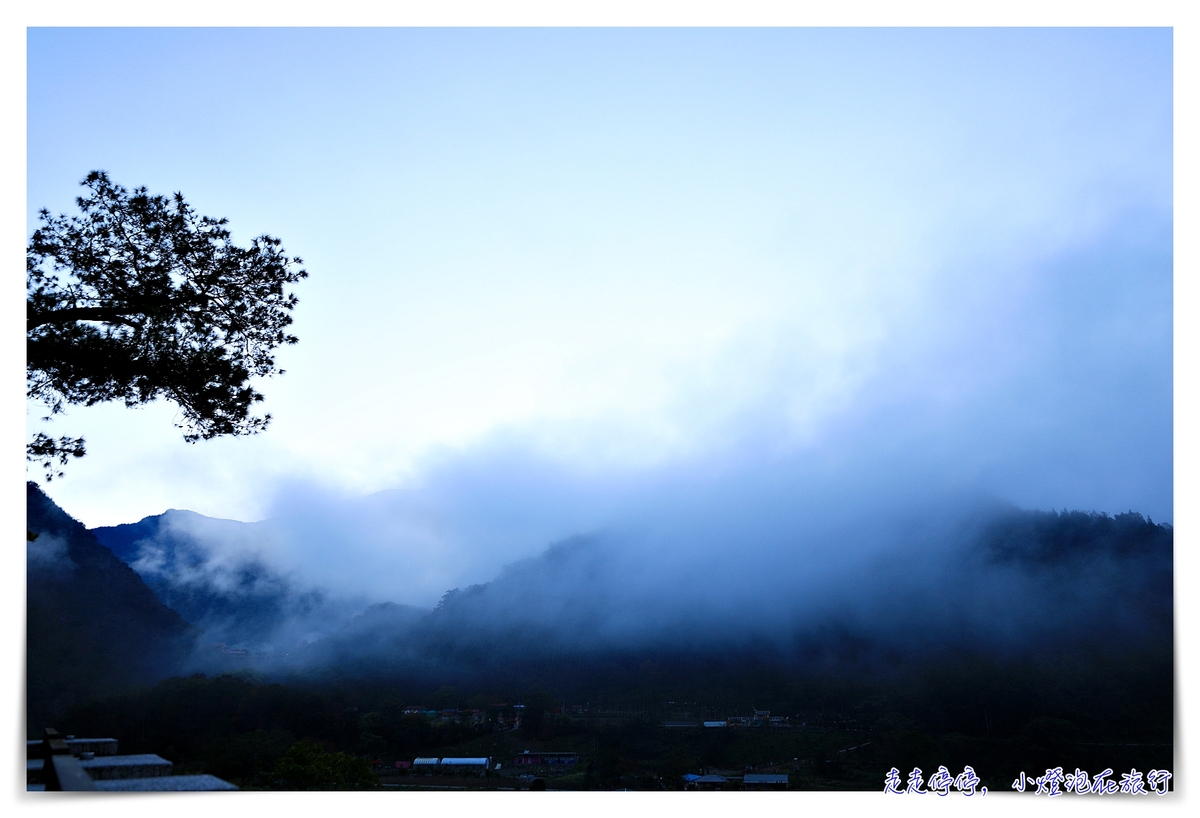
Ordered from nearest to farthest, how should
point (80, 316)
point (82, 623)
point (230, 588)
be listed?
1. point (80, 316)
2. point (82, 623)
3. point (230, 588)

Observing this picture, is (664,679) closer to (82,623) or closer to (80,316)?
(82,623)

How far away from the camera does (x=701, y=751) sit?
259 inches

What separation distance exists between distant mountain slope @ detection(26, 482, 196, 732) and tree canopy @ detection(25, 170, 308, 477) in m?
0.80

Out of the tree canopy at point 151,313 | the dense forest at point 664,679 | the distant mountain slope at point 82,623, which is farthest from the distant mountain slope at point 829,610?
the tree canopy at point 151,313

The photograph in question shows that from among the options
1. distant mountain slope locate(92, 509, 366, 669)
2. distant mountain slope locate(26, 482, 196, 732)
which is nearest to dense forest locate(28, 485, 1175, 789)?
distant mountain slope locate(26, 482, 196, 732)

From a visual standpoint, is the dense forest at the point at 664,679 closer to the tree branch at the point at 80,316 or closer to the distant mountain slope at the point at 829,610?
the distant mountain slope at the point at 829,610

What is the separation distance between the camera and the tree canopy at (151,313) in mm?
4230

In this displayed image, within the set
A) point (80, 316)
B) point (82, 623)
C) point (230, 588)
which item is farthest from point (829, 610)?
point (80, 316)

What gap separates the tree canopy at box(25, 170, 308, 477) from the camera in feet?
13.9

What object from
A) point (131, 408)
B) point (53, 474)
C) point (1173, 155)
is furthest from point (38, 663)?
point (1173, 155)

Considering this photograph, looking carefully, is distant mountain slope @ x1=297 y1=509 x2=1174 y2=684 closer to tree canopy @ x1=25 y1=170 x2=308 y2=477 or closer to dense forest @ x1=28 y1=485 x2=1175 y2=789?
dense forest @ x1=28 y1=485 x2=1175 y2=789

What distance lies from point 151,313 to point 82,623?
2965 millimetres

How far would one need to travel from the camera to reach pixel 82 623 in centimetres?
566
